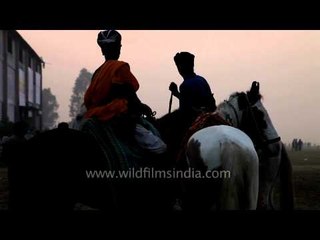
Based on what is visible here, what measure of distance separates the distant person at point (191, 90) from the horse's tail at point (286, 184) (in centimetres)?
155

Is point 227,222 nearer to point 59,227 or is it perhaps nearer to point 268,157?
point 59,227

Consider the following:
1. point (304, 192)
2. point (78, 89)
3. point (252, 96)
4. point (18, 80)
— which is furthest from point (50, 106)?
point (252, 96)

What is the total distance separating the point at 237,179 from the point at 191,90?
1.47 metres

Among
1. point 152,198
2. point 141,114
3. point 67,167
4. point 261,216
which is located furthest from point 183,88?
point 261,216

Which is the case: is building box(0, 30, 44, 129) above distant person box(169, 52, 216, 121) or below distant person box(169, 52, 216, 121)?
above

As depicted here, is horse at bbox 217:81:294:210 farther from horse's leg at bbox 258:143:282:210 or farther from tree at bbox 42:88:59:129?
tree at bbox 42:88:59:129

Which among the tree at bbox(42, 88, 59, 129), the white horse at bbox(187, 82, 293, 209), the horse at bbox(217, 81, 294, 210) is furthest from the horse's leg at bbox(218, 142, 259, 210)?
the tree at bbox(42, 88, 59, 129)

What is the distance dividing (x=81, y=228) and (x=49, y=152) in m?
1.46

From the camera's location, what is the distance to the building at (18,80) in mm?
31922

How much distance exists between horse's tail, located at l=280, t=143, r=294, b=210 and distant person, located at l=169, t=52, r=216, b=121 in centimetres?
155

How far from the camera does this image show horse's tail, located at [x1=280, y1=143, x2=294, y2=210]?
5.58m

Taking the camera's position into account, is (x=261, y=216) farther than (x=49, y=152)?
No

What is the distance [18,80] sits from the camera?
36.2 metres

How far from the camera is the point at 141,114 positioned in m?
4.57
